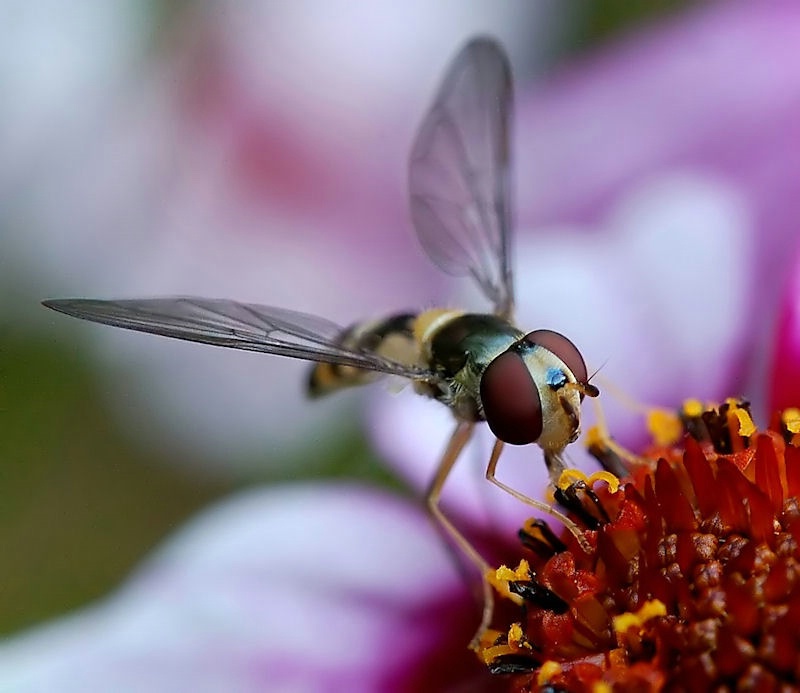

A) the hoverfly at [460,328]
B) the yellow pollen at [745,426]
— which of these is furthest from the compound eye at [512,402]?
the yellow pollen at [745,426]

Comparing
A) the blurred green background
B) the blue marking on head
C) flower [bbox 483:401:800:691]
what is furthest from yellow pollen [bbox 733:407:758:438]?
the blurred green background

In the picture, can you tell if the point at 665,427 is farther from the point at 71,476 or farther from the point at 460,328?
the point at 71,476

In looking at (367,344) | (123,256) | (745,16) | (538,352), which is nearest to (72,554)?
(123,256)

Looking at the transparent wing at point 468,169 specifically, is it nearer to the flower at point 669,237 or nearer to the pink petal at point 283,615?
the flower at point 669,237

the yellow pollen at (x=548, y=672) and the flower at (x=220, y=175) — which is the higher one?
the flower at (x=220, y=175)

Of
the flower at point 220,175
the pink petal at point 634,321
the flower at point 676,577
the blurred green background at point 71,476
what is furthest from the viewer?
the flower at point 220,175

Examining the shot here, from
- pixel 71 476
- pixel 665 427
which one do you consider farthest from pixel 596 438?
pixel 71 476

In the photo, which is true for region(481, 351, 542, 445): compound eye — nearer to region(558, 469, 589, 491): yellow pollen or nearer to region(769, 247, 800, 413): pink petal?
region(558, 469, 589, 491): yellow pollen
